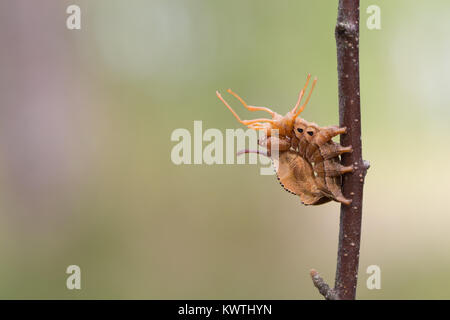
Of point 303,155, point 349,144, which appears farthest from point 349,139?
point 303,155

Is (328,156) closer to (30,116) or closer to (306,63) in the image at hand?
(306,63)

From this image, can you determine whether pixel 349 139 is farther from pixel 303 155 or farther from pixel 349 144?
pixel 303 155

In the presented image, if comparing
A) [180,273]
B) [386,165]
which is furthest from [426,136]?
[180,273]

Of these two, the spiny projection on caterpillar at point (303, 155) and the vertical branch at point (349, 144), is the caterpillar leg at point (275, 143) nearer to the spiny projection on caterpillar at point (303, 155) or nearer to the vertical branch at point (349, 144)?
the spiny projection on caterpillar at point (303, 155)

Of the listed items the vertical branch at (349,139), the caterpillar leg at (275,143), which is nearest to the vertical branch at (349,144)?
the vertical branch at (349,139)

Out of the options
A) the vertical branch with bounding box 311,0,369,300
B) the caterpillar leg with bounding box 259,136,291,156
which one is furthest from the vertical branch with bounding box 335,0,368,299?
the caterpillar leg with bounding box 259,136,291,156
